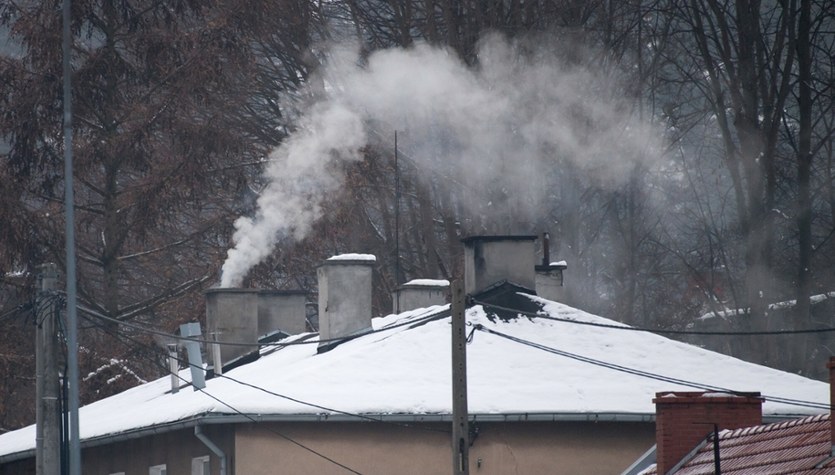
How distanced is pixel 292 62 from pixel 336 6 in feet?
5.55

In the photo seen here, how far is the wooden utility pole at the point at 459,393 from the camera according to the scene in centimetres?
1681

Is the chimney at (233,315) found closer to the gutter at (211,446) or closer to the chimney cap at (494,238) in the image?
the chimney cap at (494,238)

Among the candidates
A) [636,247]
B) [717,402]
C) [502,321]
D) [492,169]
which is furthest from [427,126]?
[717,402]

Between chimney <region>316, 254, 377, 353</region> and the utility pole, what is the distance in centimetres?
534

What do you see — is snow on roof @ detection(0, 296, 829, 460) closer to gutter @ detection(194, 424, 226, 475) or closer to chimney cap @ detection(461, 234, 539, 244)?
gutter @ detection(194, 424, 226, 475)

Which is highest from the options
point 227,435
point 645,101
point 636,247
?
point 645,101

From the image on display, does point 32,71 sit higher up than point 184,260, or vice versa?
point 32,71

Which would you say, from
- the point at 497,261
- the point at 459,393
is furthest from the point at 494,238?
the point at 459,393

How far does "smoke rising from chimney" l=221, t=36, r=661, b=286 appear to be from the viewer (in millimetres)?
33875

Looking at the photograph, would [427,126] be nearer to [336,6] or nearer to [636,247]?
[336,6]

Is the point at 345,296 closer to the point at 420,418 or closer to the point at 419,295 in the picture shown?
the point at 419,295

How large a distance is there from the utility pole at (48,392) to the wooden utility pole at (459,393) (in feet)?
17.5

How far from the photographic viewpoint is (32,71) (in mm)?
37344

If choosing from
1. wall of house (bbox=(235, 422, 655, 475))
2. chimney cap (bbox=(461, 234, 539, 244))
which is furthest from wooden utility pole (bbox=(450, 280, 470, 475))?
chimney cap (bbox=(461, 234, 539, 244))
